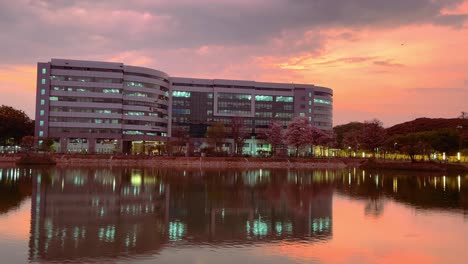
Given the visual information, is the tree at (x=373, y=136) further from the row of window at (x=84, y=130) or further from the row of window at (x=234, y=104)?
the row of window at (x=84, y=130)

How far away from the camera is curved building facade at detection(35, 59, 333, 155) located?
13150 centimetres

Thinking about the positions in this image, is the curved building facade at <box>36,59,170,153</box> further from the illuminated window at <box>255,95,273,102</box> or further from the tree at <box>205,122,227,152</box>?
the illuminated window at <box>255,95,273,102</box>

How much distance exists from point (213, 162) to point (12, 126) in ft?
197

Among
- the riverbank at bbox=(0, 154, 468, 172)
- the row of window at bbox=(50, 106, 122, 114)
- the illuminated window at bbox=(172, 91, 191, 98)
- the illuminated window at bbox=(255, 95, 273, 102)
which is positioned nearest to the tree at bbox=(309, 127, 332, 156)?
the riverbank at bbox=(0, 154, 468, 172)

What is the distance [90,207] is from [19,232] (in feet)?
30.7

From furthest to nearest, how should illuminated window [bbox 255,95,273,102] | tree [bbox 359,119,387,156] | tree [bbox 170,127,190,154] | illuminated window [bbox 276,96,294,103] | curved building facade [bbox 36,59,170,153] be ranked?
illuminated window [bbox 276,96,294,103] → illuminated window [bbox 255,95,273,102] → curved building facade [bbox 36,59,170,153] → tree [bbox 170,127,190,154] → tree [bbox 359,119,387,156]

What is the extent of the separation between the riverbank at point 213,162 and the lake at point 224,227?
52.9 metres

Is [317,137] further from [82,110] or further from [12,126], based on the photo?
[12,126]

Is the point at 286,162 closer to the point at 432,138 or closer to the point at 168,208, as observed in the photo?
the point at 432,138

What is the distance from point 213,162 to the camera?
4035 inches

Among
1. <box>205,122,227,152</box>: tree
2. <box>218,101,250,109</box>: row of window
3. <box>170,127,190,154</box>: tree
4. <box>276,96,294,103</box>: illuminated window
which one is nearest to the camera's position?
<box>205,122,227,152</box>: tree

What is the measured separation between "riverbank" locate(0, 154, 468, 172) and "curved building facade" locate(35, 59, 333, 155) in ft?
101

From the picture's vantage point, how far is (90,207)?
109 feet

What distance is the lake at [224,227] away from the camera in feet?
65.9
